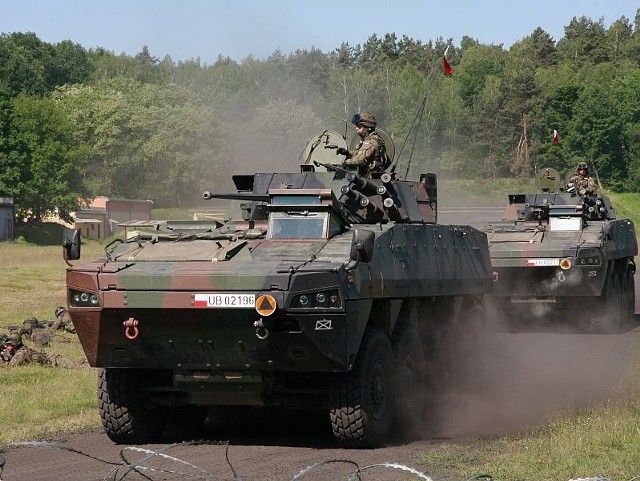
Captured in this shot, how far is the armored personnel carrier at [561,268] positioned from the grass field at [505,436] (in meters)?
2.78

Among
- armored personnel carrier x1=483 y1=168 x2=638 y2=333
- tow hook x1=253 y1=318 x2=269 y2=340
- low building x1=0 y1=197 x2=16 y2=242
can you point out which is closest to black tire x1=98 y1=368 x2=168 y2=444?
tow hook x1=253 y1=318 x2=269 y2=340

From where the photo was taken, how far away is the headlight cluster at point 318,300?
10055mm

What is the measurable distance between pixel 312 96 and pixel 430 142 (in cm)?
3697

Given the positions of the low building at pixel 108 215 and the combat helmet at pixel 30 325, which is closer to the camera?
the combat helmet at pixel 30 325

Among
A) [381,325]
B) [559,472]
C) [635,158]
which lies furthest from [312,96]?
[635,158]

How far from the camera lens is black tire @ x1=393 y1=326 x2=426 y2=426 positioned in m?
11.8

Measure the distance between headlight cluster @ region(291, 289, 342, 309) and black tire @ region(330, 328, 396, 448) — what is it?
2.52 feet

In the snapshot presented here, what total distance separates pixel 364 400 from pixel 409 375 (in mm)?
1585

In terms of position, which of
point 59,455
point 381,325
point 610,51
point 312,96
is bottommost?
point 59,455

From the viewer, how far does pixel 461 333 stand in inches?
571

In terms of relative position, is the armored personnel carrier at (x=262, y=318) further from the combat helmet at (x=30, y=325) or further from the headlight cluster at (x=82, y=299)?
the combat helmet at (x=30, y=325)

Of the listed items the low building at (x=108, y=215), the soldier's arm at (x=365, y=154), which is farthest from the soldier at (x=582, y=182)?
the low building at (x=108, y=215)

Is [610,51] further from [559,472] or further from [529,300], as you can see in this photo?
[559,472]

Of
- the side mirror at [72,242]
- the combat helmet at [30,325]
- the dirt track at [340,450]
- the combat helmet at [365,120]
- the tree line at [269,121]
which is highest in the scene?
the tree line at [269,121]
